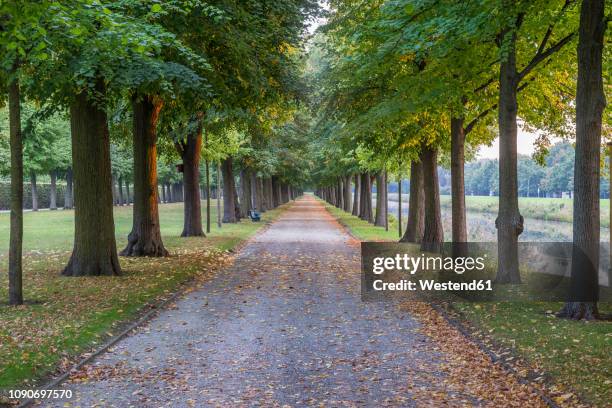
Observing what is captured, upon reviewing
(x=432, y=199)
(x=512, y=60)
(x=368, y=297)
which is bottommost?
(x=368, y=297)

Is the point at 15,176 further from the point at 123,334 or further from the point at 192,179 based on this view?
the point at 192,179

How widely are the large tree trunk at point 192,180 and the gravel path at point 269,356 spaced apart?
44.5 ft

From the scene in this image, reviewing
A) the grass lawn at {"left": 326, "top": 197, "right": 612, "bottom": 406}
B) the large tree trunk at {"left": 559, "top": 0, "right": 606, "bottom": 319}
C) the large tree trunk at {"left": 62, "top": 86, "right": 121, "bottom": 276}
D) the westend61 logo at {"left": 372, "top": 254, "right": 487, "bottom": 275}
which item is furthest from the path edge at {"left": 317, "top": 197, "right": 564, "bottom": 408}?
the large tree trunk at {"left": 62, "top": 86, "right": 121, "bottom": 276}

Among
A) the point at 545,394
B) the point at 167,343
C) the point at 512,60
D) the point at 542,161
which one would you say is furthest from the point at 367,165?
the point at 545,394

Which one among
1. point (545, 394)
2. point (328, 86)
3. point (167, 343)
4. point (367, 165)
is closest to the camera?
point (545, 394)

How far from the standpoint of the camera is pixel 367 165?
3002cm

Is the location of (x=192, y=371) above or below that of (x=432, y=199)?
below

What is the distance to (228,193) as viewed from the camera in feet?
131

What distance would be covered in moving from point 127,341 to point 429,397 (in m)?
4.60

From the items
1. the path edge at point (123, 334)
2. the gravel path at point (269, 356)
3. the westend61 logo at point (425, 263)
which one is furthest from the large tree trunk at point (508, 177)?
the path edge at point (123, 334)

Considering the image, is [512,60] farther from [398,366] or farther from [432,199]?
[432,199]

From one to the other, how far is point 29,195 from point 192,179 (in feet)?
150

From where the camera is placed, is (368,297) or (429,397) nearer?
(429,397)

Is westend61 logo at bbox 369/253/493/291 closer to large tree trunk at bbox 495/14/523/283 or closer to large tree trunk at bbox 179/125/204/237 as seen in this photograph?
large tree trunk at bbox 495/14/523/283
